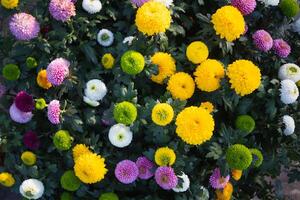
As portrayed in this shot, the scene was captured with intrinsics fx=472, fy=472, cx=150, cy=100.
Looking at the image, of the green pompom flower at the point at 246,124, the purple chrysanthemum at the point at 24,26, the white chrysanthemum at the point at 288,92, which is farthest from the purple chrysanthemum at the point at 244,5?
the purple chrysanthemum at the point at 24,26

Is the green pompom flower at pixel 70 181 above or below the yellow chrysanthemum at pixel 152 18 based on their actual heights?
below

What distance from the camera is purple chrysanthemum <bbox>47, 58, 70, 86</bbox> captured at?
7.16ft

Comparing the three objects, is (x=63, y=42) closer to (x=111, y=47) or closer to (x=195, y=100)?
(x=111, y=47)

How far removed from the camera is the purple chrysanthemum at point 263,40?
7.87ft

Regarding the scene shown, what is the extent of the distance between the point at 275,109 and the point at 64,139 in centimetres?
105

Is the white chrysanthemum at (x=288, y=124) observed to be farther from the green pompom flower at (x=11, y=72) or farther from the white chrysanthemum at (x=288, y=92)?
the green pompom flower at (x=11, y=72)

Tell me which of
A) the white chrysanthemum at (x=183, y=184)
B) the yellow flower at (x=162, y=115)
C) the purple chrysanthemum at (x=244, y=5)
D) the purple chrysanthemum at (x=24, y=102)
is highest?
the purple chrysanthemum at (x=244, y=5)

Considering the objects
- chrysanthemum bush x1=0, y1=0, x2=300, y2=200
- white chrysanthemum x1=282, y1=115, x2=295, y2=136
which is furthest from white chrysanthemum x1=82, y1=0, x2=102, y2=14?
white chrysanthemum x1=282, y1=115, x2=295, y2=136

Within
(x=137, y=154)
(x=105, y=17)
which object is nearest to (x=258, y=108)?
(x=137, y=154)

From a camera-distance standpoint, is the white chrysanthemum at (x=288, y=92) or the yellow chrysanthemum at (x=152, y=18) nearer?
the yellow chrysanthemum at (x=152, y=18)

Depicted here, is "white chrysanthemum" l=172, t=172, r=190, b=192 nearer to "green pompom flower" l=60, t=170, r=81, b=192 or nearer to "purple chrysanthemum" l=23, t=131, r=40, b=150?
"green pompom flower" l=60, t=170, r=81, b=192

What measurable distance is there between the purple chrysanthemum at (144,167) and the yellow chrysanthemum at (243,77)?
522mm

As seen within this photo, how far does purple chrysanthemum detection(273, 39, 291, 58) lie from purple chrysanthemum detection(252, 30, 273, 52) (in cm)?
7

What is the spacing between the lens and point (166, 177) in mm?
2076
